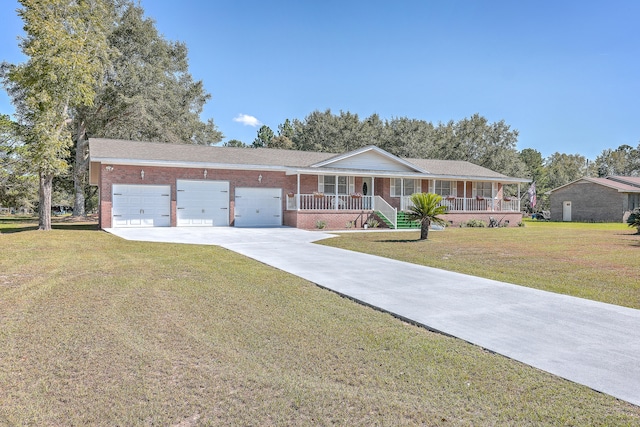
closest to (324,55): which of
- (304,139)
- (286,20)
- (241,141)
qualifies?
(286,20)

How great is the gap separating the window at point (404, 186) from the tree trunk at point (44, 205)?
18830 millimetres

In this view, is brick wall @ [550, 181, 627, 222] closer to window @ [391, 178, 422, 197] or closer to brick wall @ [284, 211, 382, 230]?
window @ [391, 178, 422, 197]

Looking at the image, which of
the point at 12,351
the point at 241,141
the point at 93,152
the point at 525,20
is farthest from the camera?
the point at 241,141

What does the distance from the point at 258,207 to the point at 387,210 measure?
719 cm

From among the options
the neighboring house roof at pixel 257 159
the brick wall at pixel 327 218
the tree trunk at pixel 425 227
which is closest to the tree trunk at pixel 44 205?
the neighboring house roof at pixel 257 159

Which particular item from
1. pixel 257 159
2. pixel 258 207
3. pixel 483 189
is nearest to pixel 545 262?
pixel 258 207

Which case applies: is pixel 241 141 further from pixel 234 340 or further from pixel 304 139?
pixel 234 340

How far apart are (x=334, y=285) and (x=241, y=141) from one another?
7148 cm

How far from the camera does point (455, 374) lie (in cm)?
348

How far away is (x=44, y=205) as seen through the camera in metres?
19.9

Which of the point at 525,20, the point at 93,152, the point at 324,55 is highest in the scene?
the point at 324,55

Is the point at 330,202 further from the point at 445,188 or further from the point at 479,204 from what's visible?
the point at 479,204

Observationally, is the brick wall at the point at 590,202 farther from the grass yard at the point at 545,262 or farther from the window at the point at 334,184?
the grass yard at the point at 545,262

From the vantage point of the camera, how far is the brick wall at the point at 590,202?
3634 cm
